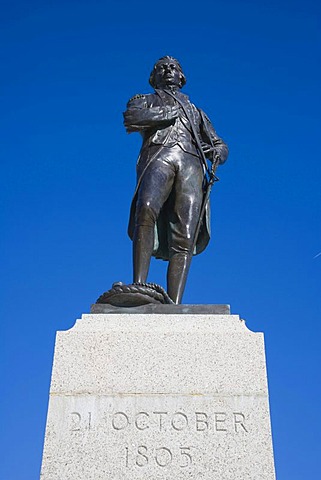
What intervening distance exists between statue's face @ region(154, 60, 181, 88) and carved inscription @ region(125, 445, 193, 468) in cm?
474

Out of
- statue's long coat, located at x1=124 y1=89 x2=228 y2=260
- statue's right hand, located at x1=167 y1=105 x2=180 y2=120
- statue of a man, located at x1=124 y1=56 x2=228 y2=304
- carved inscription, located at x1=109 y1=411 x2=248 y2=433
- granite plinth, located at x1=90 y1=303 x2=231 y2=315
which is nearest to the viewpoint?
carved inscription, located at x1=109 y1=411 x2=248 y2=433

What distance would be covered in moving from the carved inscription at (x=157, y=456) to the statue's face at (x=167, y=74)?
4.74m

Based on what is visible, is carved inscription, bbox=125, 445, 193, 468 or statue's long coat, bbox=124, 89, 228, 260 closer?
carved inscription, bbox=125, 445, 193, 468

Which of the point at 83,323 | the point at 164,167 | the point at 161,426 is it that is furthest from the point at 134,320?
the point at 164,167

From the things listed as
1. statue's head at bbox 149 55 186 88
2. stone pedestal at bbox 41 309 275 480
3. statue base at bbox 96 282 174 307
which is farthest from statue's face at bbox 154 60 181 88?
stone pedestal at bbox 41 309 275 480

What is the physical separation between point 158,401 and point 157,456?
16.9 inches

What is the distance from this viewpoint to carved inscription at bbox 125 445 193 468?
443 centimetres

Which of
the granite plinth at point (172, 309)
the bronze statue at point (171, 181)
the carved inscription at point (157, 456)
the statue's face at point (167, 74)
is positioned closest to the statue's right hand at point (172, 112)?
the bronze statue at point (171, 181)

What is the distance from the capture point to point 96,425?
180 inches

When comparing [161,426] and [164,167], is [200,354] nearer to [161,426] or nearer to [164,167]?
[161,426]

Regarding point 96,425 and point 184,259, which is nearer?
point 96,425

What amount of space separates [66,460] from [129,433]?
519 millimetres

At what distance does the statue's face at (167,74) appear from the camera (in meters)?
7.54

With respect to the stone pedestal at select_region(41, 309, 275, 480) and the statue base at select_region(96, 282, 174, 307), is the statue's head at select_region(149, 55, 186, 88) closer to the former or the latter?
the statue base at select_region(96, 282, 174, 307)
